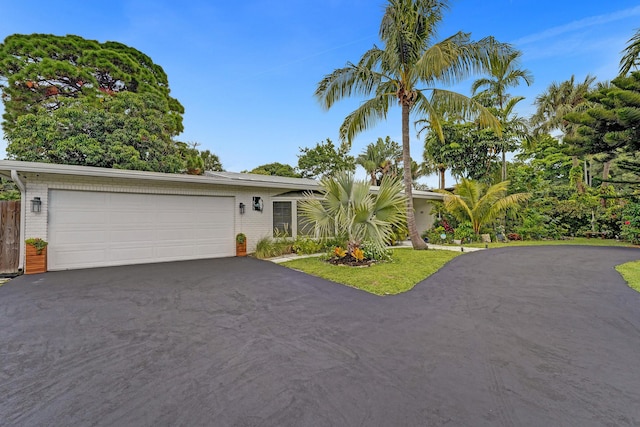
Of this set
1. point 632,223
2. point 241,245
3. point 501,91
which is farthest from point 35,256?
point 501,91

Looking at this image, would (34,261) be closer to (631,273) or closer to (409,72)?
(409,72)

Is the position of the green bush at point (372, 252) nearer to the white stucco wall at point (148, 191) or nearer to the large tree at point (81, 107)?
the white stucco wall at point (148, 191)

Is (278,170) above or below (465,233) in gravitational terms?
above

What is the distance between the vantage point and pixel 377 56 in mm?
9539

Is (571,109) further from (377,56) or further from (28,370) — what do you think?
(28,370)

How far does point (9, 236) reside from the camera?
22.5 feet

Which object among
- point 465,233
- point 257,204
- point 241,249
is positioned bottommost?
point 241,249

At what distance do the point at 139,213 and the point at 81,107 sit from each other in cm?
992

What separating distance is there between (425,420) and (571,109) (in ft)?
82.0

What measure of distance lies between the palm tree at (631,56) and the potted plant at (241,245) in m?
11.3

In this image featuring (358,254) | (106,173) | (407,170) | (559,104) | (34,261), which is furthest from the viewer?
(559,104)

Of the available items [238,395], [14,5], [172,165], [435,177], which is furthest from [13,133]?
[435,177]

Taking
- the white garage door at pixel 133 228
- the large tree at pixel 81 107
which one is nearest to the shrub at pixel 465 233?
the white garage door at pixel 133 228

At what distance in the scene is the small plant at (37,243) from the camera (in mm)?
6480
